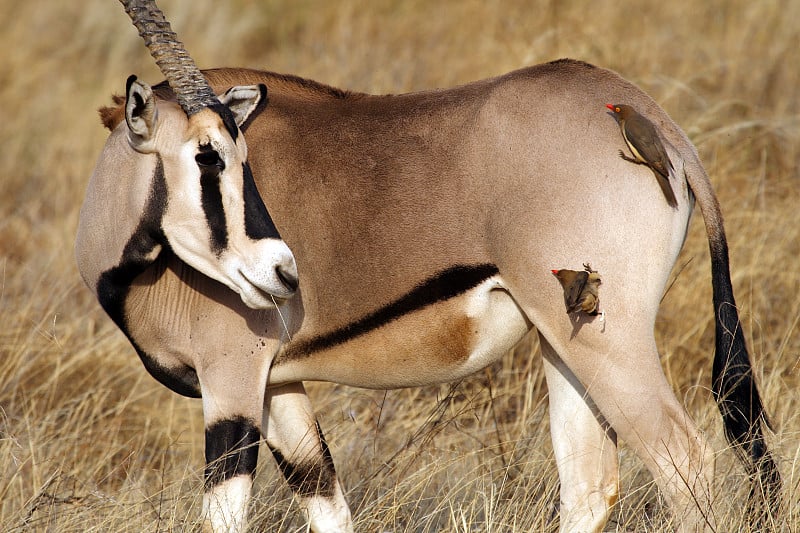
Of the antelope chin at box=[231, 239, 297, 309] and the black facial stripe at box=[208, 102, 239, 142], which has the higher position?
the black facial stripe at box=[208, 102, 239, 142]

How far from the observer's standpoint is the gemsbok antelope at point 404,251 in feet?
11.5

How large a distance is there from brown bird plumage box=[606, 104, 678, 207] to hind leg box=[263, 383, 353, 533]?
1810 mm

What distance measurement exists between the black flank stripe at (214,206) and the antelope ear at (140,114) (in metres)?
0.25

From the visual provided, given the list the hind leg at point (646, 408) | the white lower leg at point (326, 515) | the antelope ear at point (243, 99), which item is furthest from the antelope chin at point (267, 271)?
the white lower leg at point (326, 515)

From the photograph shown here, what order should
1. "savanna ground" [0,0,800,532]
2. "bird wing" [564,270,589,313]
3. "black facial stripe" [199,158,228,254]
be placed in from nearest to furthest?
1. "bird wing" [564,270,589,313]
2. "black facial stripe" [199,158,228,254]
3. "savanna ground" [0,0,800,532]

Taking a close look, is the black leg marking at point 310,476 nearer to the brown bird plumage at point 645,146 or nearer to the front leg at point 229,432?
the front leg at point 229,432

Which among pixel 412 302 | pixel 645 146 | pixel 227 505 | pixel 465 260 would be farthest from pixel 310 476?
pixel 645 146

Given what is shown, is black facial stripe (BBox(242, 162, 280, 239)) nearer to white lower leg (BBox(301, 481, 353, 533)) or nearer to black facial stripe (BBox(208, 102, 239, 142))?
black facial stripe (BBox(208, 102, 239, 142))

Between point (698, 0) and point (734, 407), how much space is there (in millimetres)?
7708

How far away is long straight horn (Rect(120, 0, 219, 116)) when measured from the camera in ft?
12.1

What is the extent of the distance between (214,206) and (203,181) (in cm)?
10

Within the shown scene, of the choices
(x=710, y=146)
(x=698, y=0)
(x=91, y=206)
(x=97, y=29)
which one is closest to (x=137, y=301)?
(x=91, y=206)

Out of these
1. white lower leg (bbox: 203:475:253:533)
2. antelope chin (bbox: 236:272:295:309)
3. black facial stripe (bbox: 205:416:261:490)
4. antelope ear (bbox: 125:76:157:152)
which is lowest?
white lower leg (bbox: 203:475:253:533)

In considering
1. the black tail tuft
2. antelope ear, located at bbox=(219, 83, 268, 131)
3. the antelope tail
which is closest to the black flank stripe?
antelope ear, located at bbox=(219, 83, 268, 131)
